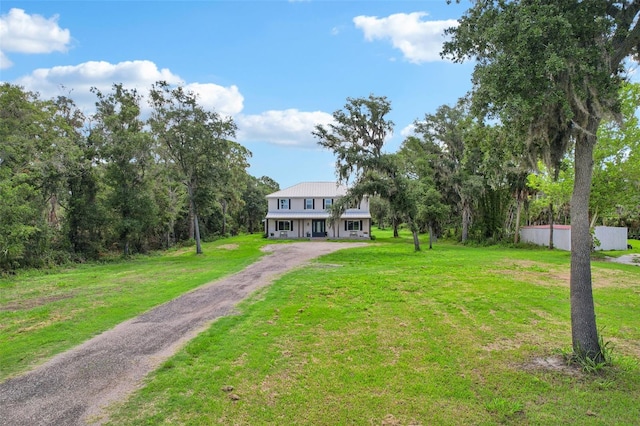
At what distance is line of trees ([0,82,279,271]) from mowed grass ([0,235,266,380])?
4.91m

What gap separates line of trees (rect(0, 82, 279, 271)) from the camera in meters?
18.8

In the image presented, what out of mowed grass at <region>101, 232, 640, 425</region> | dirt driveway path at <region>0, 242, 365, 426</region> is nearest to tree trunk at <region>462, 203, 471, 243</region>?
mowed grass at <region>101, 232, 640, 425</region>

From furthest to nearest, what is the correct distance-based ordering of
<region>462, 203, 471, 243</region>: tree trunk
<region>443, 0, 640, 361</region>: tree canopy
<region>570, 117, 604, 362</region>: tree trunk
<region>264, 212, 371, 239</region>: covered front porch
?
<region>264, 212, 371, 239</region>: covered front porch
<region>462, 203, 471, 243</region>: tree trunk
<region>570, 117, 604, 362</region>: tree trunk
<region>443, 0, 640, 361</region>: tree canopy

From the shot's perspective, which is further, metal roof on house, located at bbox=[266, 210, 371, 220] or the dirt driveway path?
metal roof on house, located at bbox=[266, 210, 371, 220]

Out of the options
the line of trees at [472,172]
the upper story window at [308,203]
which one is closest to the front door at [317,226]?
the upper story window at [308,203]

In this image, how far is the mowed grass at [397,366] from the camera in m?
4.42

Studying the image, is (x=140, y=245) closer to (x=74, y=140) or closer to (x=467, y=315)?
(x=74, y=140)

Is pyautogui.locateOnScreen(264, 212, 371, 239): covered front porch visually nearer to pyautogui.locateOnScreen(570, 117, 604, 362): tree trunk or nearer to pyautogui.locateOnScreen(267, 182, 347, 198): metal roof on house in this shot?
pyautogui.locateOnScreen(267, 182, 347, 198): metal roof on house

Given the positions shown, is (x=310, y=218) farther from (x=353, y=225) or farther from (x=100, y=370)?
(x=100, y=370)

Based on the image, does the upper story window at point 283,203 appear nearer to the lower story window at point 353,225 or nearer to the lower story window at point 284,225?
the lower story window at point 284,225

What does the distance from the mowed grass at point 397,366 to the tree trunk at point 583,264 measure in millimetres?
431

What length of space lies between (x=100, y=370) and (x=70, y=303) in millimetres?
5866

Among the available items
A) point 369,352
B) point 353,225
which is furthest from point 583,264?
point 353,225

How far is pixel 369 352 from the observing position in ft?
20.8
